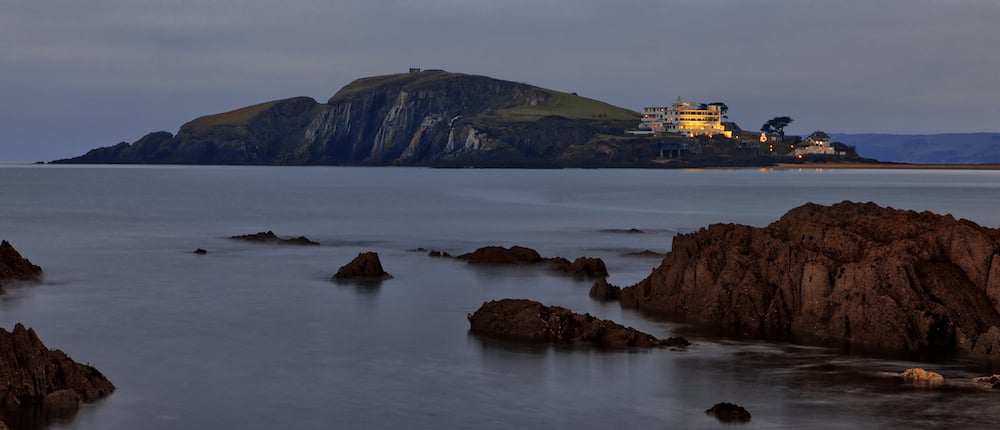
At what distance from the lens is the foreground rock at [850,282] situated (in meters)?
23.8

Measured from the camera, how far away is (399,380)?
840 inches

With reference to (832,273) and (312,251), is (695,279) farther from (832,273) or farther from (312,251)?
(312,251)

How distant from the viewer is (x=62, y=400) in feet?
58.5

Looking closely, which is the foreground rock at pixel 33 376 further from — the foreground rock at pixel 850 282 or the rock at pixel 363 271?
the rock at pixel 363 271

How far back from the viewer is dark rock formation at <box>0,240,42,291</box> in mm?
34406

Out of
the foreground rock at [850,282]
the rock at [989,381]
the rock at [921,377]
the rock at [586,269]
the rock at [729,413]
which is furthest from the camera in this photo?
the rock at [586,269]

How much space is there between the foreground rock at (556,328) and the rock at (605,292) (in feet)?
18.4

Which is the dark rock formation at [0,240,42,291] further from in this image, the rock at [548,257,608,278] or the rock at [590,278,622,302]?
the rock at [590,278,622,302]

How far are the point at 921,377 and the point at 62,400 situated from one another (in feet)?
47.0

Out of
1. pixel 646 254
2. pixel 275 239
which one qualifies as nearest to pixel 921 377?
pixel 646 254

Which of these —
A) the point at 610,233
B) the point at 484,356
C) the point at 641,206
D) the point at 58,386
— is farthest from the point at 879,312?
the point at 641,206

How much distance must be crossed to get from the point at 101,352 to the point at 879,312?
15.8m

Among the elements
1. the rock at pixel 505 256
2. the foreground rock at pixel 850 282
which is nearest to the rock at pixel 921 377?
the foreground rock at pixel 850 282

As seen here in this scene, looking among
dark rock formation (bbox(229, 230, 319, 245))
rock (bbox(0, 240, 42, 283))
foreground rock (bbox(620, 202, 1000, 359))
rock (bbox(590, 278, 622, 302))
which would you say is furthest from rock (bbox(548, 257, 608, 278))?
dark rock formation (bbox(229, 230, 319, 245))
